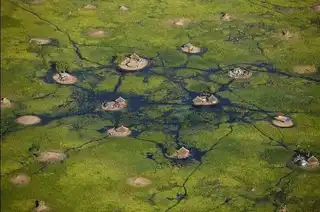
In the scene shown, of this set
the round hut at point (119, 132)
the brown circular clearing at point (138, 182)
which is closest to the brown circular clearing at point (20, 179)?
the brown circular clearing at point (138, 182)

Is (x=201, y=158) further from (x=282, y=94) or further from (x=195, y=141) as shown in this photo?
(x=282, y=94)

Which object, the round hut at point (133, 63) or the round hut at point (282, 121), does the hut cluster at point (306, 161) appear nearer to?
the round hut at point (282, 121)

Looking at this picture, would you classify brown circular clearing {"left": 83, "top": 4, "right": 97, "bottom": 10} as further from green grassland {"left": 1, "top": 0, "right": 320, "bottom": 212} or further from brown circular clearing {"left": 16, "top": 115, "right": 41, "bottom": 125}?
brown circular clearing {"left": 16, "top": 115, "right": 41, "bottom": 125}

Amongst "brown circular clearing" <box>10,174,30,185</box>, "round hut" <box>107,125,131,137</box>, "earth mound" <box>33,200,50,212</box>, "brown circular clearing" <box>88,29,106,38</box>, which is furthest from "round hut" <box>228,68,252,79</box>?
"earth mound" <box>33,200,50,212</box>

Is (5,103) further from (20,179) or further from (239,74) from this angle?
(239,74)

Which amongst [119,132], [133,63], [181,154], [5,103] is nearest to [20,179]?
[119,132]

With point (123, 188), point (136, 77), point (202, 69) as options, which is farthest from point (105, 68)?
point (123, 188)
